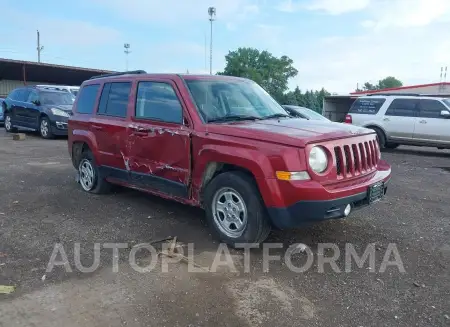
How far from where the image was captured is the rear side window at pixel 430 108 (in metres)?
12.5

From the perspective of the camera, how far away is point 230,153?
169 inches

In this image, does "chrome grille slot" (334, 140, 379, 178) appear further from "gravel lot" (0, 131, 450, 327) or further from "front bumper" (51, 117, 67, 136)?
"front bumper" (51, 117, 67, 136)

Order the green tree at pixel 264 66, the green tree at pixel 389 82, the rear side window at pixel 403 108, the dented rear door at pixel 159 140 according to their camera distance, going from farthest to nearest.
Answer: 1. the green tree at pixel 389 82
2. the green tree at pixel 264 66
3. the rear side window at pixel 403 108
4. the dented rear door at pixel 159 140

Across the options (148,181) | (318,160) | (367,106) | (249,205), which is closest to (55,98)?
(367,106)

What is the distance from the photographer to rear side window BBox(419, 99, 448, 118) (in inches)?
492

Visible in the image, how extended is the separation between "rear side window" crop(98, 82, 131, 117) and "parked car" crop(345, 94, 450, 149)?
9.76 meters

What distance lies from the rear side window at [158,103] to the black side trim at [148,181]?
2.40ft

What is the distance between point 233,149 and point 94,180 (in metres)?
3.08

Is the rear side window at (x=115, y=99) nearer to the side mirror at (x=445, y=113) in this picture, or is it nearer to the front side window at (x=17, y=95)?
the side mirror at (x=445, y=113)

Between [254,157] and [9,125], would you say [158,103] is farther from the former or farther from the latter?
[9,125]

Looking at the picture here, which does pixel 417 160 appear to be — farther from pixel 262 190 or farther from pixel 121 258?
pixel 121 258

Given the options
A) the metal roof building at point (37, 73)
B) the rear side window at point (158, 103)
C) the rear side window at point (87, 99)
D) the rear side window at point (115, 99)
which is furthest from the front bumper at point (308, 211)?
the metal roof building at point (37, 73)

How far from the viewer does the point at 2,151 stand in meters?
11.7

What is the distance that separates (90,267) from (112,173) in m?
2.24
